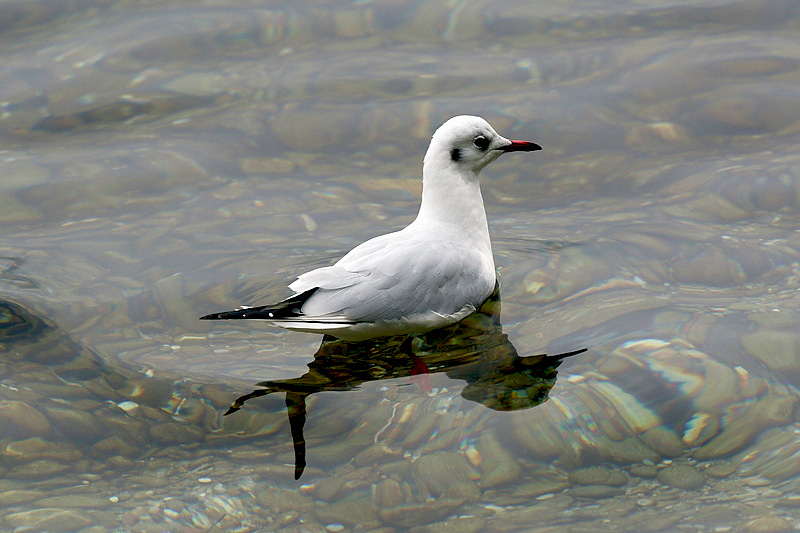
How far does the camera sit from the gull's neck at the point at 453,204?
5.50 m

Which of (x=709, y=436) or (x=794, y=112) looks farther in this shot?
(x=794, y=112)

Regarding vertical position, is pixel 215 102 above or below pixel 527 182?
above

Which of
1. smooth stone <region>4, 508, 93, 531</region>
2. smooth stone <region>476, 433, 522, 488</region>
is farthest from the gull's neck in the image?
smooth stone <region>4, 508, 93, 531</region>

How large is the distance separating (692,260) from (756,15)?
3.65 m

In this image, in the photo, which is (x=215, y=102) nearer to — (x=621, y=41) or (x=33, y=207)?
(x=33, y=207)

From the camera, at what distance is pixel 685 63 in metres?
7.84

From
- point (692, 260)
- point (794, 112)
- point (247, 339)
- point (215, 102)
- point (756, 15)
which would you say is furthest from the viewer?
point (756, 15)

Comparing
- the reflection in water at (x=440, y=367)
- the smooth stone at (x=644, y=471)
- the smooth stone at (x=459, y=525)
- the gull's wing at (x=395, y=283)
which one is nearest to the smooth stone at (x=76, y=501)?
the reflection in water at (x=440, y=367)

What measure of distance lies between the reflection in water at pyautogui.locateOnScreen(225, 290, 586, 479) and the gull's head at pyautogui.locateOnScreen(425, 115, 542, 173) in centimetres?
86

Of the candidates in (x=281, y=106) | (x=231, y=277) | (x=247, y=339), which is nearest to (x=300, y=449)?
(x=247, y=339)

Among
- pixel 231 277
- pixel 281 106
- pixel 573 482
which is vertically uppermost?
pixel 281 106

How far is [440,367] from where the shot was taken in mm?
4910

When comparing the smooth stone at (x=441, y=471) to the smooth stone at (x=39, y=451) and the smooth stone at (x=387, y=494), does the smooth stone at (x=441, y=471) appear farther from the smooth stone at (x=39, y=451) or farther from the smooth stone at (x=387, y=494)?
the smooth stone at (x=39, y=451)

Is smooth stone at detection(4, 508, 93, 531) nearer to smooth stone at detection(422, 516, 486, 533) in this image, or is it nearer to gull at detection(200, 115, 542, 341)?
gull at detection(200, 115, 542, 341)
